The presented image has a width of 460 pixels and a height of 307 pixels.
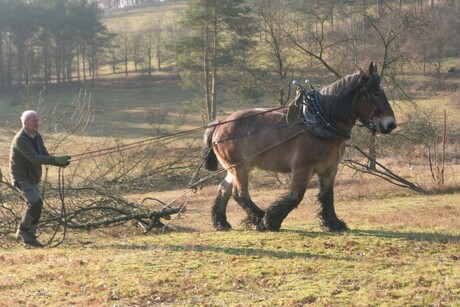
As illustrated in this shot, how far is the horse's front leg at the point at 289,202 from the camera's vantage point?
8.44 metres

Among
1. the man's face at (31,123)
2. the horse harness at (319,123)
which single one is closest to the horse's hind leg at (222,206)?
the horse harness at (319,123)

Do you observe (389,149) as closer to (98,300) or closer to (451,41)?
(98,300)

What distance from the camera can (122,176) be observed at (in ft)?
62.3

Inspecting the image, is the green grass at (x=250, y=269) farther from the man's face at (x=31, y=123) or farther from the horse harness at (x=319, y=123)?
the man's face at (x=31, y=123)

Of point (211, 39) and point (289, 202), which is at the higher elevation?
point (211, 39)


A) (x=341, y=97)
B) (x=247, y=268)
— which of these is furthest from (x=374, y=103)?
(x=247, y=268)

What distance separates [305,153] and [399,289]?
10.3 ft

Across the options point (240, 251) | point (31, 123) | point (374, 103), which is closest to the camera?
point (240, 251)

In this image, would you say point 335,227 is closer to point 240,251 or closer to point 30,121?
point 240,251

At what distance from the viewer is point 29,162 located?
868 centimetres

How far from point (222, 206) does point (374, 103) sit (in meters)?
3.32

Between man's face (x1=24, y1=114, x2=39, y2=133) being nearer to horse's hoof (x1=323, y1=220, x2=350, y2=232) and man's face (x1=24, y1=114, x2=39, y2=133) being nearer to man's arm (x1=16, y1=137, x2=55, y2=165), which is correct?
man's arm (x1=16, y1=137, x2=55, y2=165)

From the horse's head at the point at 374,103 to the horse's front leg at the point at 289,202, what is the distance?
1.19 meters

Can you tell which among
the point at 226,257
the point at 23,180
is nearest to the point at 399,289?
the point at 226,257
